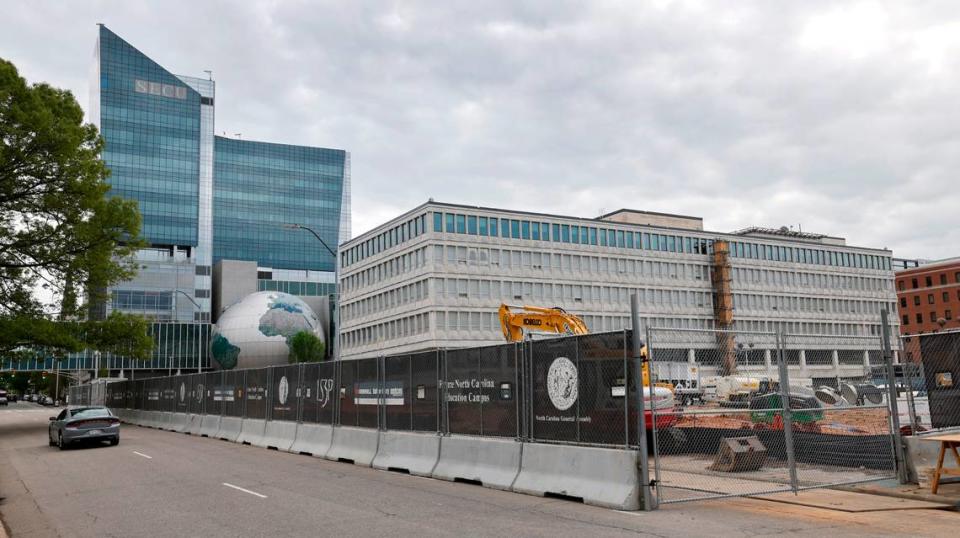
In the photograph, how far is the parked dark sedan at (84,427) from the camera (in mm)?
23953

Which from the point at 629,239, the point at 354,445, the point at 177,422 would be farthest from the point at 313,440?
the point at 629,239

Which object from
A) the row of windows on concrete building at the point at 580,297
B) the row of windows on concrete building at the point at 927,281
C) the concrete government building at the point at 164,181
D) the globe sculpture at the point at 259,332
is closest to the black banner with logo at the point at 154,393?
the row of windows on concrete building at the point at 580,297

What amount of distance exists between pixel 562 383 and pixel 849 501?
4745mm

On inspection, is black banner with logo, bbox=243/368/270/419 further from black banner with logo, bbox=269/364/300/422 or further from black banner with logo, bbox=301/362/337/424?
black banner with logo, bbox=301/362/337/424

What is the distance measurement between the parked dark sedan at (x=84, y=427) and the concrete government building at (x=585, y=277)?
49830 mm

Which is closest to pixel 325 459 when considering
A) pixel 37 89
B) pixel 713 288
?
pixel 37 89

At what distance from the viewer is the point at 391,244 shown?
82.8 metres

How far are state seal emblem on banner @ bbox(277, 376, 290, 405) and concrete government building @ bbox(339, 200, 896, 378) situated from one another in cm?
5007

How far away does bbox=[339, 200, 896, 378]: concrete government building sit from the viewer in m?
76.1

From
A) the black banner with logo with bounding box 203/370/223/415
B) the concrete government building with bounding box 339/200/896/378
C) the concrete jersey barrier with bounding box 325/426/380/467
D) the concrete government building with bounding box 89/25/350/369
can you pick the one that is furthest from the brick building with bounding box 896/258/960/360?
the concrete jersey barrier with bounding box 325/426/380/467

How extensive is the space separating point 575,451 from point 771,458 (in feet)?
21.3

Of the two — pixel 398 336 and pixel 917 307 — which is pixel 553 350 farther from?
pixel 917 307

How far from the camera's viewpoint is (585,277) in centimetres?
8300

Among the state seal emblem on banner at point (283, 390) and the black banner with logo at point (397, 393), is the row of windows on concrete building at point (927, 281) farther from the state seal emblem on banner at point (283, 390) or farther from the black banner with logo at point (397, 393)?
the black banner with logo at point (397, 393)
